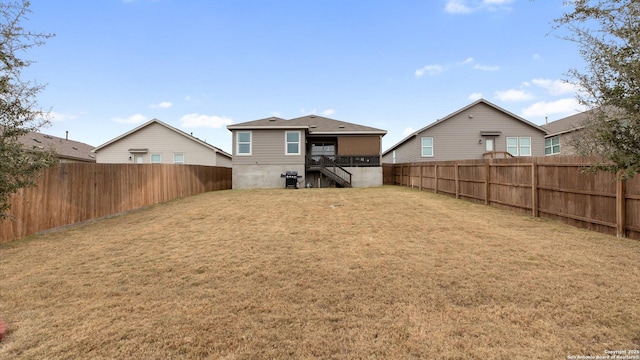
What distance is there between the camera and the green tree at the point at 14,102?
11.0 ft

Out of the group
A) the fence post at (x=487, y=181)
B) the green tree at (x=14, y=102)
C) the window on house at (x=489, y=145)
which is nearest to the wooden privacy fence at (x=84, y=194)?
the green tree at (x=14, y=102)

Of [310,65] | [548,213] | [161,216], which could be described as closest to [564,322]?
[548,213]

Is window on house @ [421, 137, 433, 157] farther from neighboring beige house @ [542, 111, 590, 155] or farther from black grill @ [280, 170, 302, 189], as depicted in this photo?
black grill @ [280, 170, 302, 189]

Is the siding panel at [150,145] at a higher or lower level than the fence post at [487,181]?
higher

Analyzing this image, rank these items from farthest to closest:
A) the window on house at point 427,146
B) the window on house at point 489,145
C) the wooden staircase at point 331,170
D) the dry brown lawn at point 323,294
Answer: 1. the window on house at point 427,146
2. the window on house at point 489,145
3. the wooden staircase at point 331,170
4. the dry brown lawn at point 323,294

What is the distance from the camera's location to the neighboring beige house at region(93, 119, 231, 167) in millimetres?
23656

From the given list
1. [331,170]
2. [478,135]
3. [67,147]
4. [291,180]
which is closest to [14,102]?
[291,180]

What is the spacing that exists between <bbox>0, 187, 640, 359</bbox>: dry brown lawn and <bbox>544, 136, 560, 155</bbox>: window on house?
22192 millimetres

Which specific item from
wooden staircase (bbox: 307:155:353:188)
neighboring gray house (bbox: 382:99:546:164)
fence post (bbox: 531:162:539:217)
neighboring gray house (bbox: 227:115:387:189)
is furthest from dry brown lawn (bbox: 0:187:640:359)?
neighboring gray house (bbox: 382:99:546:164)

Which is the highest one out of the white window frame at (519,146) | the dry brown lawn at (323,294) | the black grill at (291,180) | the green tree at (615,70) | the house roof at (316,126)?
the house roof at (316,126)

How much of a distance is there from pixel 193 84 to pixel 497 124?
23810 mm

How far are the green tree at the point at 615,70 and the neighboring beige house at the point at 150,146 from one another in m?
25.1

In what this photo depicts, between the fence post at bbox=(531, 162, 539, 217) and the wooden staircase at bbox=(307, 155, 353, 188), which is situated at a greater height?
the wooden staircase at bbox=(307, 155, 353, 188)

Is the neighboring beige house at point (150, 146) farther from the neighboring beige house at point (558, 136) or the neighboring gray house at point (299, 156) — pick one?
the neighboring beige house at point (558, 136)
